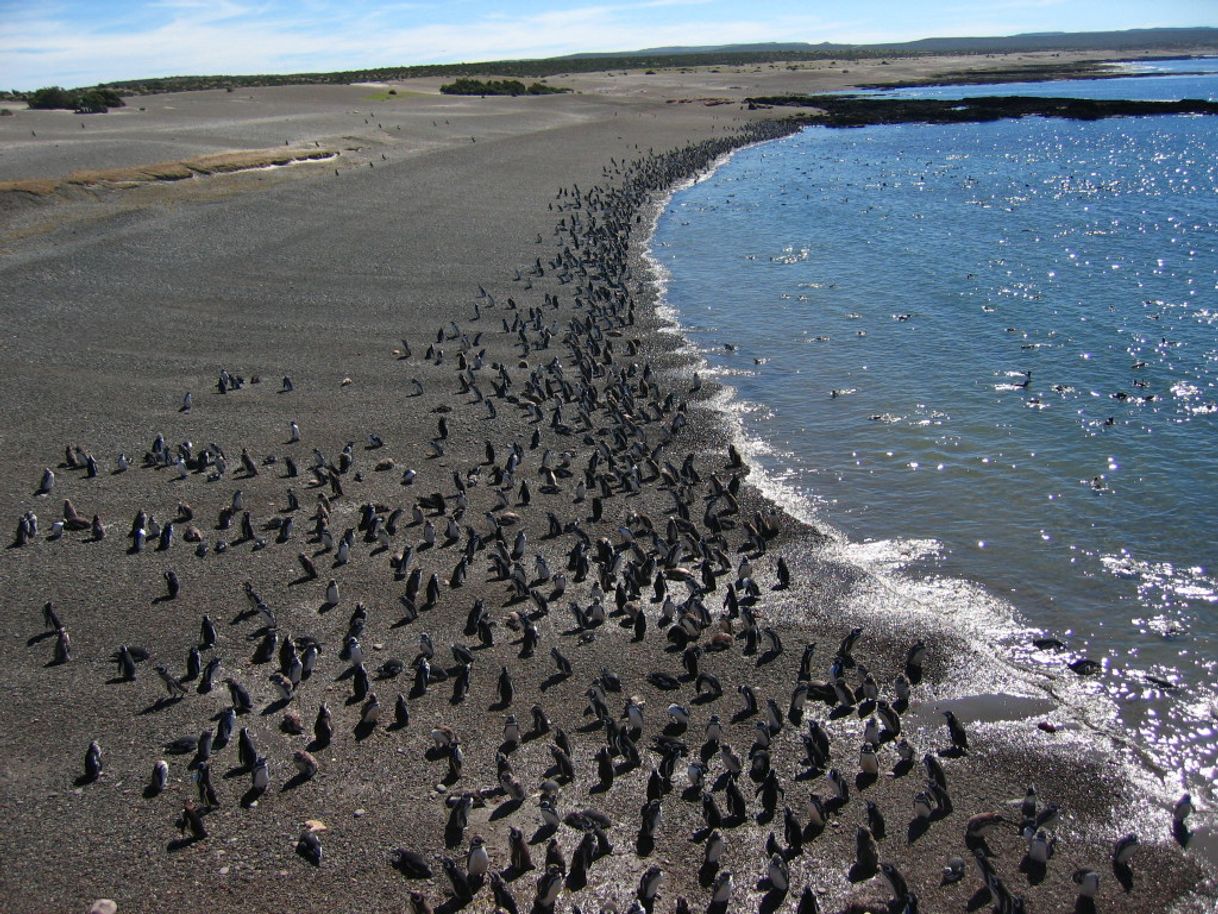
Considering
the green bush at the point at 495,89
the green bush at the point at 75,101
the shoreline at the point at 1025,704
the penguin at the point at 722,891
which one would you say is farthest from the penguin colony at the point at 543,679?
the green bush at the point at 495,89

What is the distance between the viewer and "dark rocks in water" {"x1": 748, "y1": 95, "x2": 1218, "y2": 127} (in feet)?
312

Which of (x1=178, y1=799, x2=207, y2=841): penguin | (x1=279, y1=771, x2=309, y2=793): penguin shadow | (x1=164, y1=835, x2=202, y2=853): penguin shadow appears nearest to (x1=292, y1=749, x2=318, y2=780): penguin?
(x1=279, y1=771, x2=309, y2=793): penguin shadow

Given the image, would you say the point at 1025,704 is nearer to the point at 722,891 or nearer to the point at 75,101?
the point at 722,891

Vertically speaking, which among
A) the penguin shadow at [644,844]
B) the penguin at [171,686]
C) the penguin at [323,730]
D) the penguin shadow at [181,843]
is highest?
the penguin at [171,686]

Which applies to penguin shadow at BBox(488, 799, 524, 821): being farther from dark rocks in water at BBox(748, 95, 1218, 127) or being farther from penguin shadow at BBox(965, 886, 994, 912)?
dark rocks in water at BBox(748, 95, 1218, 127)

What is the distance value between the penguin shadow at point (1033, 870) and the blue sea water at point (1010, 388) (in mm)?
2675

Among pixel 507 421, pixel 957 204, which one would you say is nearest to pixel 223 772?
pixel 507 421

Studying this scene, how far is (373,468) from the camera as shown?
64.7 feet

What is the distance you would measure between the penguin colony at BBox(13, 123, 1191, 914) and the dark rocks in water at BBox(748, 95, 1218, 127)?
85.2 metres

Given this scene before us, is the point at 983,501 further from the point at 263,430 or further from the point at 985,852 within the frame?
the point at 263,430

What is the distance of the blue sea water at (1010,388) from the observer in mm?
15062

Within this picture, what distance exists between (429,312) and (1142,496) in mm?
19915

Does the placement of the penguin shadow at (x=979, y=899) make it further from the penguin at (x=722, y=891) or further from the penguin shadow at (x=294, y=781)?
the penguin shadow at (x=294, y=781)

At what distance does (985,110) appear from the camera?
325 ft
